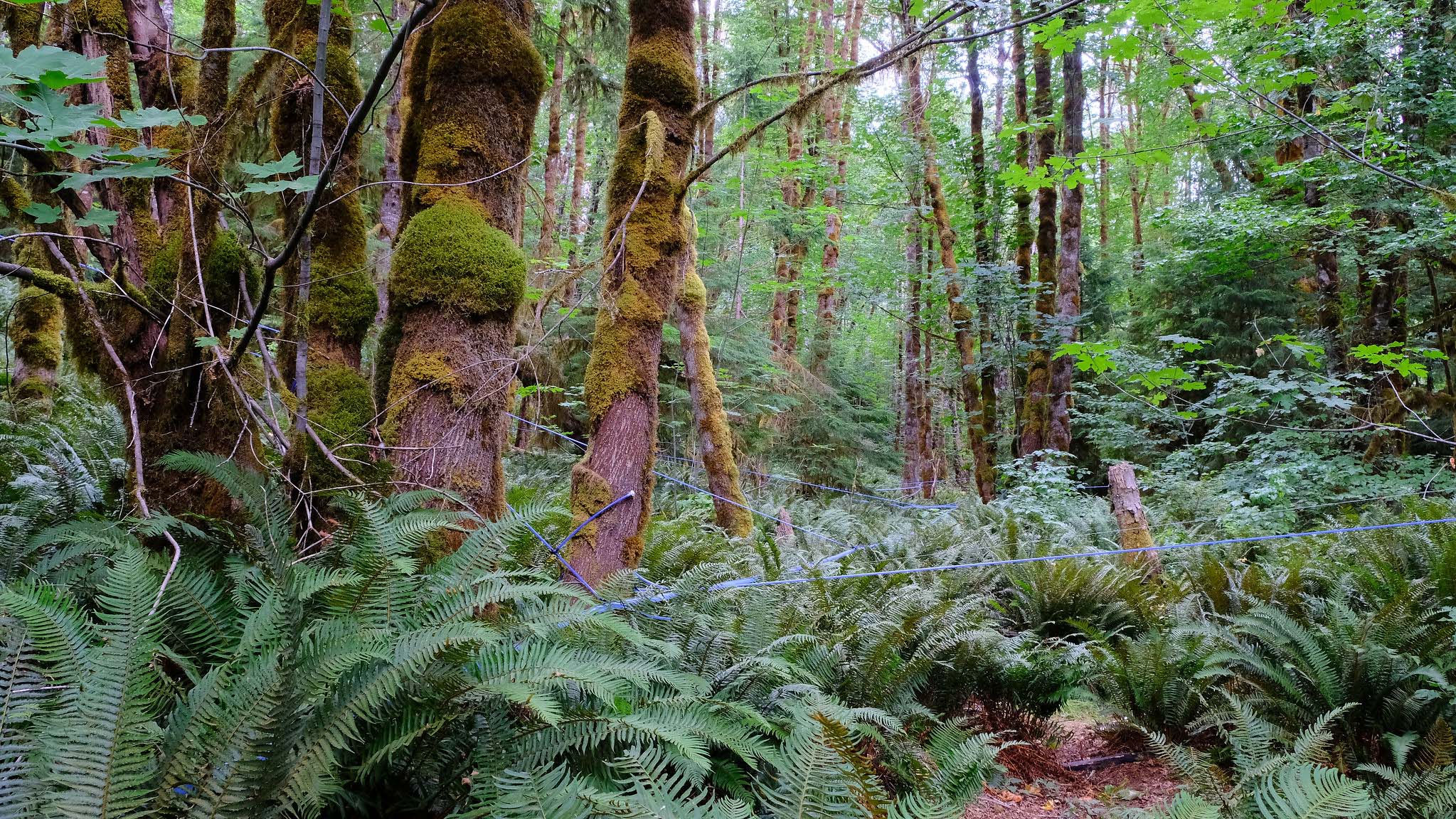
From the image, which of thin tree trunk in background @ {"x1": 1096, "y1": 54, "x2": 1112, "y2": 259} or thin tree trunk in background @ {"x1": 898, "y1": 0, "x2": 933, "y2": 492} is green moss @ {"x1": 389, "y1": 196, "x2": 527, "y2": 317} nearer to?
thin tree trunk in background @ {"x1": 898, "y1": 0, "x2": 933, "y2": 492}

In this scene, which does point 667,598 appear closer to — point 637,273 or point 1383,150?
point 637,273

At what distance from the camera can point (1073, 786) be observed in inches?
132

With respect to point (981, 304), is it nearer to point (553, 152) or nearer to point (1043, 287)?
point (1043, 287)

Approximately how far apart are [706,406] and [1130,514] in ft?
11.0

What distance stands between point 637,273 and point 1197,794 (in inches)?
131

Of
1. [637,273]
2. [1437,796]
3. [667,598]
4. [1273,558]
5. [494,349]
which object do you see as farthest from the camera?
[1273,558]

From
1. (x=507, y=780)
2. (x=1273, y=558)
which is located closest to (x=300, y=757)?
(x=507, y=780)

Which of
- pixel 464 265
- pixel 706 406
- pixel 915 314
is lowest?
pixel 706 406

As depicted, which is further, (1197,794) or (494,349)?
(494,349)

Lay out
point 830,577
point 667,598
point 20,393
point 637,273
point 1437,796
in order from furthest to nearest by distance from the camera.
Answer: point 20,393
point 830,577
point 637,273
point 667,598
point 1437,796

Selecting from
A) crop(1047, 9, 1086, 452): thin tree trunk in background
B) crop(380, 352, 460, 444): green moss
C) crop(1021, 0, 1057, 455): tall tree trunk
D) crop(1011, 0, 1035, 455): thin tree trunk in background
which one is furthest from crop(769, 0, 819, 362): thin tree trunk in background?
crop(380, 352, 460, 444): green moss

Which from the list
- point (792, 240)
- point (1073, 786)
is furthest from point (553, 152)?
point (1073, 786)

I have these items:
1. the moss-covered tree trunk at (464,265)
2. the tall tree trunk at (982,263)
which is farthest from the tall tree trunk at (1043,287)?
the moss-covered tree trunk at (464,265)

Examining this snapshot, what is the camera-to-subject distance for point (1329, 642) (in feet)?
11.2
